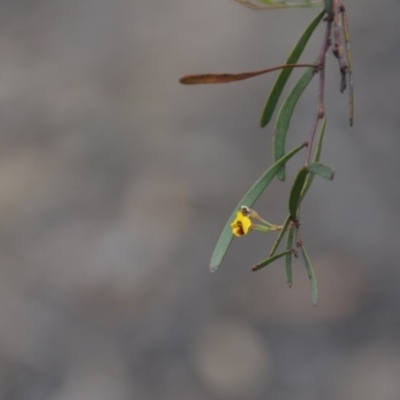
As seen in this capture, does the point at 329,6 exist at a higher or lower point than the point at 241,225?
higher

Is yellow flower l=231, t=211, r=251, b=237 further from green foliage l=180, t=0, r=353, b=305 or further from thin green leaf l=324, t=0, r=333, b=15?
thin green leaf l=324, t=0, r=333, b=15

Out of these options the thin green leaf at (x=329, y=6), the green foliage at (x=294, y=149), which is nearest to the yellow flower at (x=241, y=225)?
the green foliage at (x=294, y=149)

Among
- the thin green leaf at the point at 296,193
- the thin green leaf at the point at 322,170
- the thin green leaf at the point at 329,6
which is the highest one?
the thin green leaf at the point at 329,6

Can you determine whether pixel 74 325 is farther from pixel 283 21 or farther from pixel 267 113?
pixel 267 113

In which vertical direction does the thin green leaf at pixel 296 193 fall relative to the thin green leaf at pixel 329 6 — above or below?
below

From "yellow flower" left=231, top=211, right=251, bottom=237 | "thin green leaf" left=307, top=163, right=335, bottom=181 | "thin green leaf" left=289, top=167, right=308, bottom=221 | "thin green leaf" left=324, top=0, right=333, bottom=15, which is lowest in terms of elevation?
"yellow flower" left=231, top=211, right=251, bottom=237

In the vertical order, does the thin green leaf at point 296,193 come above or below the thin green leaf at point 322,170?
below

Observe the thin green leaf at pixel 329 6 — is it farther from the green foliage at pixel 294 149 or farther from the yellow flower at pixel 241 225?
the yellow flower at pixel 241 225

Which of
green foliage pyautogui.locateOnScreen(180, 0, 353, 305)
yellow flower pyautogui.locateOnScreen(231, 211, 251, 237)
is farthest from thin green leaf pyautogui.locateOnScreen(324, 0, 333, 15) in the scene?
yellow flower pyautogui.locateOnScreen(231, 211, 251, 237)
